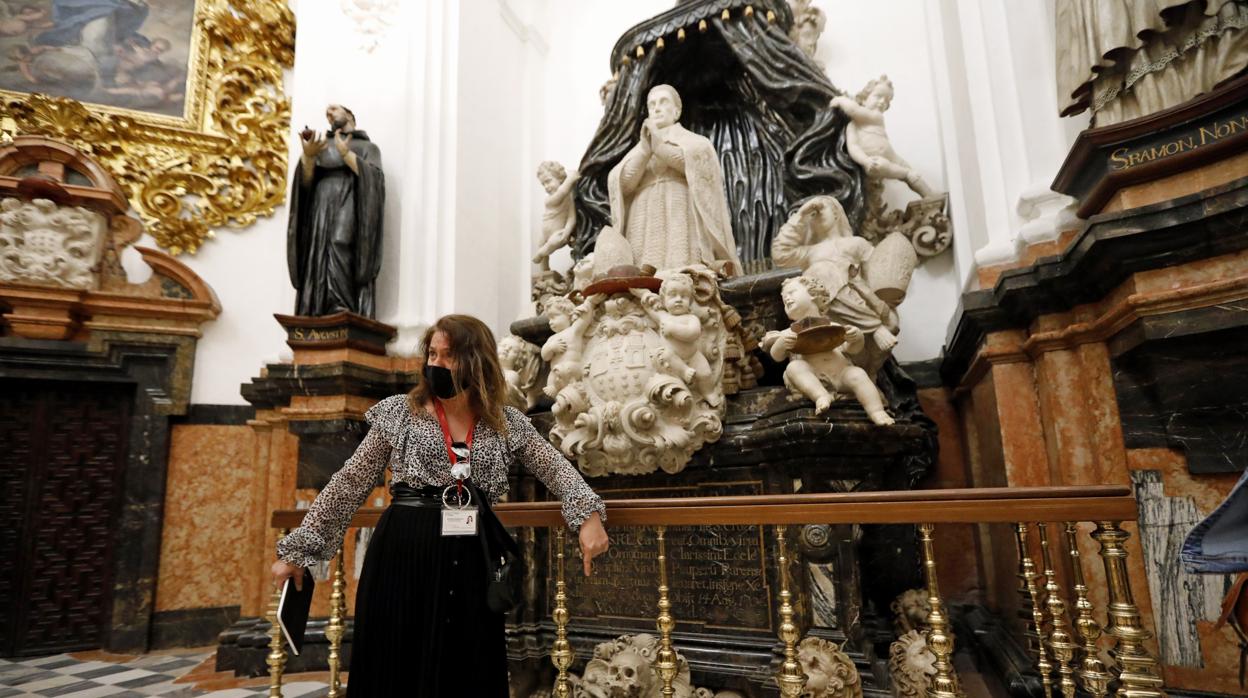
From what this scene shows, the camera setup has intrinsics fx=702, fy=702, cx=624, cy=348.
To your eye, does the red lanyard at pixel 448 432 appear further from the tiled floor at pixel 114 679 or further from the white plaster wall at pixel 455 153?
the white plaster wall at pixel 455 153

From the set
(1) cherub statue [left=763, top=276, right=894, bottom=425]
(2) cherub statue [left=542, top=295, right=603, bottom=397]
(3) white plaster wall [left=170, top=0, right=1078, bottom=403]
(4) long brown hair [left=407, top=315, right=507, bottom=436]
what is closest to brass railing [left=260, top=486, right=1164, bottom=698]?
(4) long brown hair [left=407, top=315, right=507, bottom=436]

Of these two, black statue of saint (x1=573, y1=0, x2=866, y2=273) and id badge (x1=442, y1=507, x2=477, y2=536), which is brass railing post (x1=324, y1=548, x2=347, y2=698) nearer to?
id badge (x1=442, y1=507, x2=477, y2=536)

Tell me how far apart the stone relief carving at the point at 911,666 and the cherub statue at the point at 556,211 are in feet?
13.6

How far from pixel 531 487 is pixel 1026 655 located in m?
2.45

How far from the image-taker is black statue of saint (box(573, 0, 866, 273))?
5.28 m

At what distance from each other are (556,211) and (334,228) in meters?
1.82

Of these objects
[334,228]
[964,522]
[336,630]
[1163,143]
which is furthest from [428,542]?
[334,228]

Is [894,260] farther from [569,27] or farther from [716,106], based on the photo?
[569,27]

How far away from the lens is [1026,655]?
10.3 feet

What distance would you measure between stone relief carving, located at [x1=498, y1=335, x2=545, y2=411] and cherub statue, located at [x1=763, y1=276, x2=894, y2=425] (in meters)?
1.38

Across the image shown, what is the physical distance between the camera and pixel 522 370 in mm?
4059

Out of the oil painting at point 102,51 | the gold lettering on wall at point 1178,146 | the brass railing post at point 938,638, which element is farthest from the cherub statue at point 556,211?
the brass railing post at point 938,638

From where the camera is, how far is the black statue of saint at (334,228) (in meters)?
5.18


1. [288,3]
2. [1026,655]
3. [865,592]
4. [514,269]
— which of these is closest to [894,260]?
[865,592]
